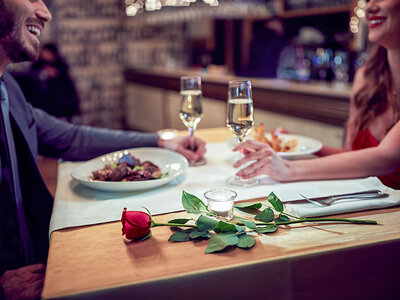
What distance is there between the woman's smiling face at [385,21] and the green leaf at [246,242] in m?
1.17

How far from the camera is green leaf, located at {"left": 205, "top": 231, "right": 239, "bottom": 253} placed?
2.81 ft

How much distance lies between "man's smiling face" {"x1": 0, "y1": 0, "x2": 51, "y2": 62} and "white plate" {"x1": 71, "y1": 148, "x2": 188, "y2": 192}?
49cm

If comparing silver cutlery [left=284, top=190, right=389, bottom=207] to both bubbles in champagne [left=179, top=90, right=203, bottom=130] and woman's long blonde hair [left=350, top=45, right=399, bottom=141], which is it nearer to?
bubbles in champagne [left=179, top=90, right=203, bottom=130]

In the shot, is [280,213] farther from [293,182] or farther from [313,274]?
[293,182]

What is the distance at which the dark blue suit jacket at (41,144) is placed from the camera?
1.48 meters

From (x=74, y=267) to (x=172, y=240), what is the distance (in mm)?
226

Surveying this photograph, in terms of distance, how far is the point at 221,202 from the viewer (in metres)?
1.01

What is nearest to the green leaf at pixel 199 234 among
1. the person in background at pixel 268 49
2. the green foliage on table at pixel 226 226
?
the green foliage on table at pixel 226 226

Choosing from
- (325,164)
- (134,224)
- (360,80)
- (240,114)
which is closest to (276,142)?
(325,164)

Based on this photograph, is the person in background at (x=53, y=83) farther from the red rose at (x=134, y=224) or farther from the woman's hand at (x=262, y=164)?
the red rose at (x=134, y=224)

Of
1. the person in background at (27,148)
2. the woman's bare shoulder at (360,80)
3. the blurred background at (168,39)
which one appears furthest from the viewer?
the blurred background at (168,39)

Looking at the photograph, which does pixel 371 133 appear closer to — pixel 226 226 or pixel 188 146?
pixel 188 146

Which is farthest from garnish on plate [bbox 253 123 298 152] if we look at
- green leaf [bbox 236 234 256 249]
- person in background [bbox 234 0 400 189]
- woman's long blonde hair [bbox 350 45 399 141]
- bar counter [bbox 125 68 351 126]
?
bar counter [bbox 125 68 351 126]

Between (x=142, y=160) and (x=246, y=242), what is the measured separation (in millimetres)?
763
